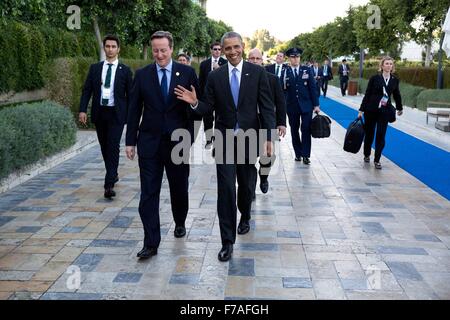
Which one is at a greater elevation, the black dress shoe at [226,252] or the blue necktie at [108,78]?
the blue necktie at [108,78]

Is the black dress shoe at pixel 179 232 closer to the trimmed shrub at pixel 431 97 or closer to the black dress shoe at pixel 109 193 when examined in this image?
the black dress shoe at pixel 109 193

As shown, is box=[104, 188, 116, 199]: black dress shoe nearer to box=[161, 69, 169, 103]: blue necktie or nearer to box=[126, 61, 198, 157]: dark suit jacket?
box=[126, 61, 198, 157]: dark suit jacket

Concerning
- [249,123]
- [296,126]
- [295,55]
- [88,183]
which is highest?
[295,55]

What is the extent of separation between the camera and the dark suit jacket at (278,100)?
517 centimetres

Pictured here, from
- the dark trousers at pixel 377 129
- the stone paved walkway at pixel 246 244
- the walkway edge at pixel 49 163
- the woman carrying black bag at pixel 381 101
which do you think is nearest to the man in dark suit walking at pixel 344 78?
the walkway edge at pixel 49 163

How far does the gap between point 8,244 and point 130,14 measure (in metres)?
11.1

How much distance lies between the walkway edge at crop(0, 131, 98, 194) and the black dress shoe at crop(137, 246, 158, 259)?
331cm

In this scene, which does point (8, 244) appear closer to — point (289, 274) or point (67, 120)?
point (289, 274)

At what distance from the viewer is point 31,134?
7996 mm

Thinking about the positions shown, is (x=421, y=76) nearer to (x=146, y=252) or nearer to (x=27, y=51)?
(x=27, y=51)

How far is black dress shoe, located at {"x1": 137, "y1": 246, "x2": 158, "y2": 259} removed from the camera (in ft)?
15.5

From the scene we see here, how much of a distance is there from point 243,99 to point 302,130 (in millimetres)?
4573
